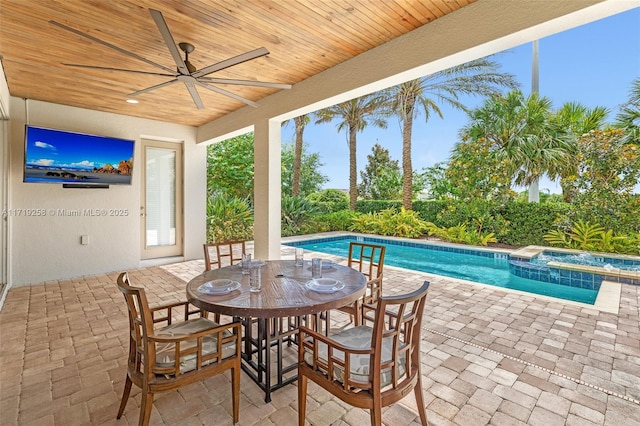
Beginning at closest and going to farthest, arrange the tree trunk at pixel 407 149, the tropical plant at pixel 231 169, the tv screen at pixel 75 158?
the tv screen at pixel 75 158 < the tree trunk at pixel 407 149 < the tropical plant at pixel 231 169

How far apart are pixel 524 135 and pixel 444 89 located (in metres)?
2.62

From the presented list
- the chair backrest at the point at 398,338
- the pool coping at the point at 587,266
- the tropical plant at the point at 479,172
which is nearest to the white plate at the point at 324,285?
the chair backrest at the point at 398,338

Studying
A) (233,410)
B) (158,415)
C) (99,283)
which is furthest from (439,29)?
(99,283)

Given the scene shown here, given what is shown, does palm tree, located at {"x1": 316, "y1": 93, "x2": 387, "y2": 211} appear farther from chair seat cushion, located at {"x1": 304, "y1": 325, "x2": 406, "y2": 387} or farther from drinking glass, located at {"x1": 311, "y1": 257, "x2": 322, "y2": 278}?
chair seat cushion, located at {"x1": 304, "y1": 325, "x2": 406, "y2": 387}

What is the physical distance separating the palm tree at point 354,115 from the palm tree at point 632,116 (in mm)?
5936

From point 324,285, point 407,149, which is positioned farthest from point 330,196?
point 324,285

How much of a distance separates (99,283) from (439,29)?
5681mm

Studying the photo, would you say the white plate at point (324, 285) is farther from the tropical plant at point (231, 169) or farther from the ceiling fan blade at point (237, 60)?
the tropical plant at point (231, 169)

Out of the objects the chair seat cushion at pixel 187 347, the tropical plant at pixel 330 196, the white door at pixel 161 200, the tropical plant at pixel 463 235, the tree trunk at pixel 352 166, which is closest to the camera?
the chair seat cushion at pixel 187 347

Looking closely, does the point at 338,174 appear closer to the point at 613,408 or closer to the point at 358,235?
the point at 358,235

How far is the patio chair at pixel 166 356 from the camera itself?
→ 5.12 feet

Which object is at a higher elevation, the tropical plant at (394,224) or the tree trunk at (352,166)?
the tree trunk at (352,166)

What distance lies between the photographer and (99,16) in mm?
2562

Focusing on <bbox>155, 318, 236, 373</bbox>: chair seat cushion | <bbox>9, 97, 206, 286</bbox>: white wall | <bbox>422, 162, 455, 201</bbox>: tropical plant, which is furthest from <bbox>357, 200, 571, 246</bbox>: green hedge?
<bbox>155, 318, 236, 373</bbox>: chair seat cushion
